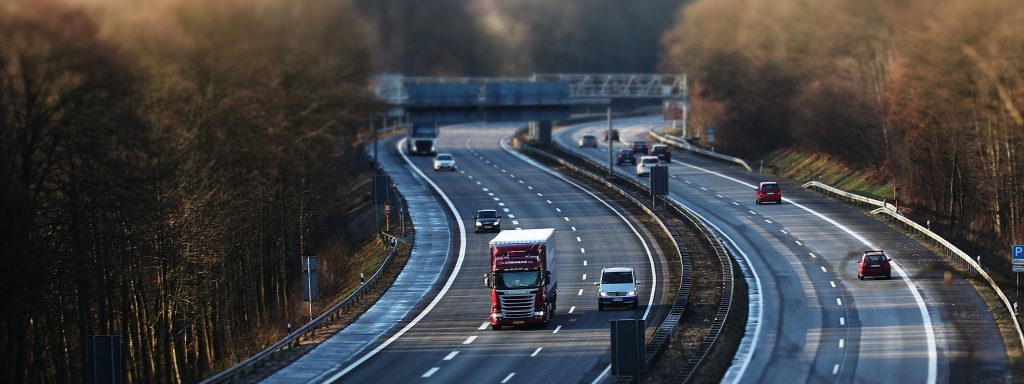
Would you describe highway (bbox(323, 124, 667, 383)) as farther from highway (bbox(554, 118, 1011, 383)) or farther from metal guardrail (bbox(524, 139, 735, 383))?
highway (bbox(554, 118, 1011, 383))

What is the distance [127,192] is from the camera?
153 feet

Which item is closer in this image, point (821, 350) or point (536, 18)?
point (821, 350)

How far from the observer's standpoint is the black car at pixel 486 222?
3159 inches

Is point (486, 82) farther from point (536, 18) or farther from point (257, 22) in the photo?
point (257, 22)

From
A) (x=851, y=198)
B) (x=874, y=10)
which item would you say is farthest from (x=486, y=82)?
(x=874, y=10)

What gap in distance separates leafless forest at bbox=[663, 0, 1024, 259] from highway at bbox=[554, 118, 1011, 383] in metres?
5.96

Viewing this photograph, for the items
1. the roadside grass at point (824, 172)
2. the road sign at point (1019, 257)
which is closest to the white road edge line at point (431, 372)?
the road sign at point (1019, 257)

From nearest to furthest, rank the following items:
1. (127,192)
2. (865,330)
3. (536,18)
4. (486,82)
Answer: (127,192) < (865,330) < (486,82) < (536,18)

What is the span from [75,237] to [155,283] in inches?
544

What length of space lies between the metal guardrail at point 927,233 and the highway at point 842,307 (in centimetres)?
85

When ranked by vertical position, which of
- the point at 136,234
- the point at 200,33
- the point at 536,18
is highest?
the point at 536,18

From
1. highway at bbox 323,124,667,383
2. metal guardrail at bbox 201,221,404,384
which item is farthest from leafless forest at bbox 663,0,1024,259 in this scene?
metal guardrail at bbox 201,221,404,384

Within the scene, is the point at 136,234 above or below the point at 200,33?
below

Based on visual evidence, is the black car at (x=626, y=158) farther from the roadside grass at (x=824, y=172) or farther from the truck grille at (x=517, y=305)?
the truck grille at (x=517, y=305)
